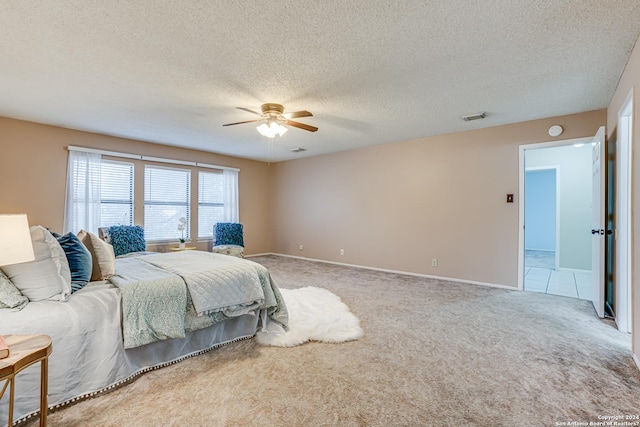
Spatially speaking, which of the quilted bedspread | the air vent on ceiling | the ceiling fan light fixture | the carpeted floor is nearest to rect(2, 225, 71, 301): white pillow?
the quilted bedspread

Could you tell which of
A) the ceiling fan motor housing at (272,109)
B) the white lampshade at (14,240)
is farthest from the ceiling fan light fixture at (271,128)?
the white lampshade at (14,240)

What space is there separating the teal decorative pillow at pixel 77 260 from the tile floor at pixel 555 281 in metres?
5.26

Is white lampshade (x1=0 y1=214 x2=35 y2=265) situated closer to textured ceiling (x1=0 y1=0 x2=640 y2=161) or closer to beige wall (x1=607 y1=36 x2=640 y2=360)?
textured ceiling (x1=0 y1=0 x2=640 y2=161)

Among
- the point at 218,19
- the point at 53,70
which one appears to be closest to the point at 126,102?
the point at 53,70

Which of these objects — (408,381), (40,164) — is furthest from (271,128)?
(40,164)

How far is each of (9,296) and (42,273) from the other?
18cm

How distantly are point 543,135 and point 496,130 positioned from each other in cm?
60

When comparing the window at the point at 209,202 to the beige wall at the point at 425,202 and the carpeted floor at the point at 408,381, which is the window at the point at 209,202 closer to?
the beige wall at the point at 425,202

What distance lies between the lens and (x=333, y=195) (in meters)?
6.56

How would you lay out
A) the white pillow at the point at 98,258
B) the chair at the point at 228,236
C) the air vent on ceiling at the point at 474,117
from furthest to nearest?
the chair at the point at 228,236 < the air vent on ceiling at the point at 474,117 < the white pillow at the point at 98,258

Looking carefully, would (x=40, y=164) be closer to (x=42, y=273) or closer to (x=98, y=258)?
(x=98, y=258)

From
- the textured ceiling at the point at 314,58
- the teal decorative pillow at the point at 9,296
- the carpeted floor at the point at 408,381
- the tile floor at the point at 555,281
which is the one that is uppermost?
the textured ceiling at the point at 314,58

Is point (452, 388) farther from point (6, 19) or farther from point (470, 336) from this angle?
point (6, 19)

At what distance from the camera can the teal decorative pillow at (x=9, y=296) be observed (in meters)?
1.67
